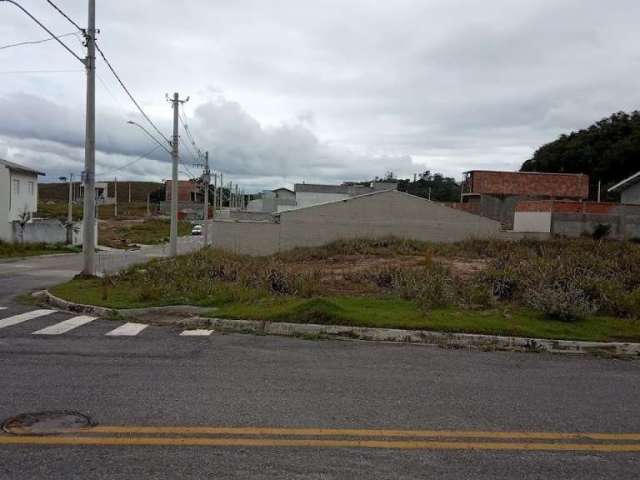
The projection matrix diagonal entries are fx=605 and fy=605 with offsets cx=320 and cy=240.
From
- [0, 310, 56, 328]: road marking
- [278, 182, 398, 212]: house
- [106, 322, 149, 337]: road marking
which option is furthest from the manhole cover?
[278, 182, 398, 212]: house

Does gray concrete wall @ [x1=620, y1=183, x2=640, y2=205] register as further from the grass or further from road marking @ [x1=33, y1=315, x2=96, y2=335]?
road marking @ [x1=33, y1=315, x2=96, y2=335]

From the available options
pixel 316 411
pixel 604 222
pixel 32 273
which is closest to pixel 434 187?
pixel 604 222

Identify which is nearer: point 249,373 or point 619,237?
point 249,373

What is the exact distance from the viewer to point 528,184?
5859cm

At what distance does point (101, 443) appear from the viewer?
16.3ft

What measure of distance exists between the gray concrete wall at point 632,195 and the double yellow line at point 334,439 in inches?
1589

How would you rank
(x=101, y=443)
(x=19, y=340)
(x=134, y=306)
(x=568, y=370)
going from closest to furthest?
(x=101, y=443)
(x=568, y=370)
(x=19, y=340)
(x=134, y=306)

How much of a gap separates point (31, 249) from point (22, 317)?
27461 millimetres

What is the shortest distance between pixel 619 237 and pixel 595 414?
33030 mm

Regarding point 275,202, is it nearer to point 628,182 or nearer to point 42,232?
point 42,232

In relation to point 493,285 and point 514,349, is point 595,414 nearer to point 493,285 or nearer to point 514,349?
point 514,349

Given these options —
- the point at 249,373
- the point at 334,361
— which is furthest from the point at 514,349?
the point at 249,373

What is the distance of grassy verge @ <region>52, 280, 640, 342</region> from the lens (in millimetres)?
10719

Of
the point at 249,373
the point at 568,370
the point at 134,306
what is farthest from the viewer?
the point at 134,306
